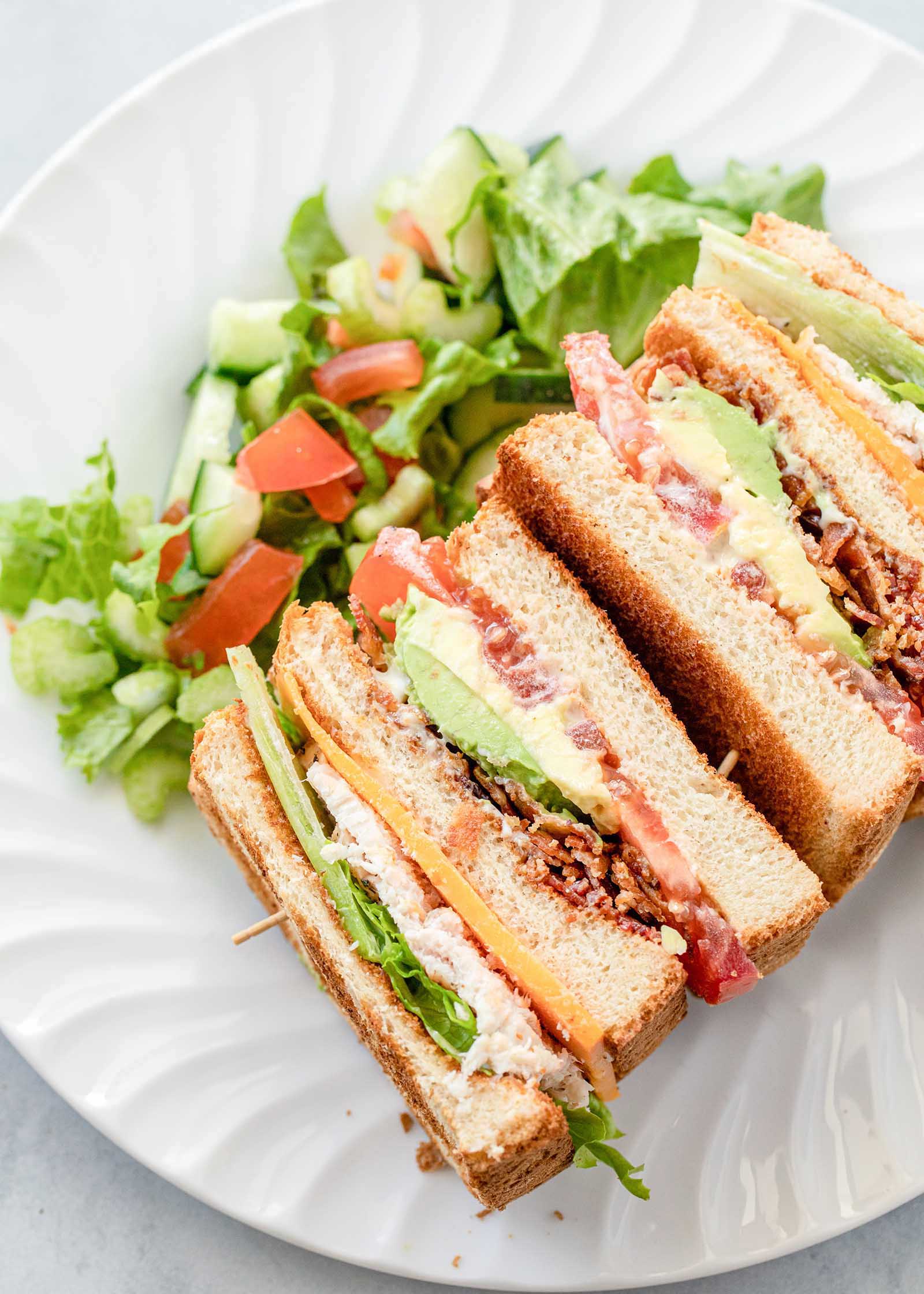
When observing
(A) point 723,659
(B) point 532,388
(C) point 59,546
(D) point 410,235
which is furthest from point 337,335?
(A) point 723,659

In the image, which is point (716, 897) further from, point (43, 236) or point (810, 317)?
point (43, 236)

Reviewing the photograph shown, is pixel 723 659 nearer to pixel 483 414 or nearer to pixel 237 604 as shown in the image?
pixel 483 414

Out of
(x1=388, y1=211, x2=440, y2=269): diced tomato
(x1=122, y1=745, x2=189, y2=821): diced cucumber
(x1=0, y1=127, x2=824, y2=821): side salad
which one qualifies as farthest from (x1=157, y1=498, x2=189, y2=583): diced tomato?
(x1=388, y1=211, x2=440, y2=269): diced tomato

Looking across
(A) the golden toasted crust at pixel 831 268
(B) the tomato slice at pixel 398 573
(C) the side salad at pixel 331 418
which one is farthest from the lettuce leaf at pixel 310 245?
(A) the golden toasted crust at pixel 831 268


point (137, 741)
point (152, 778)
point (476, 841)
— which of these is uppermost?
point (476, 841)

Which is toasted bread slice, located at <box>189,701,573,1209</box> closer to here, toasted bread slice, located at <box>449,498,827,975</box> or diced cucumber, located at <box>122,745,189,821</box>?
diced cucumber, located at <box>122,745,189,821</box>
